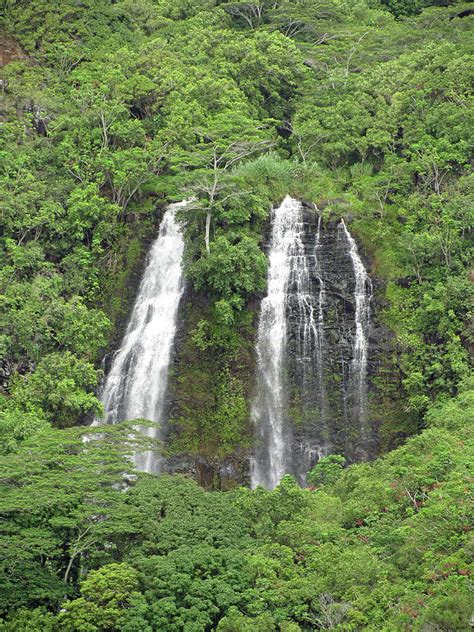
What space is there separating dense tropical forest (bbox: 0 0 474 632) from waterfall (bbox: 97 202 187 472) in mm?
534

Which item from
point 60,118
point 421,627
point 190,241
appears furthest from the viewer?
point 60,118

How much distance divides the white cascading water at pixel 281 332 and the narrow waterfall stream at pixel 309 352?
0.11ft

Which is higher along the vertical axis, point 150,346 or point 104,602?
point 150,346

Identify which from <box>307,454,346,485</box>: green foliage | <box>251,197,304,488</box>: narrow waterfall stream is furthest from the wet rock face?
<box>307,454,346,485</box>: green foliage

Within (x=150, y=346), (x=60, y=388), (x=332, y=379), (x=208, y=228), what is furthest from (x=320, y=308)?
(x=60, y=388)

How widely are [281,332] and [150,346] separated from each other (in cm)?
468

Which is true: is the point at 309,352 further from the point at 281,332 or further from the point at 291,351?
the point at 281,332

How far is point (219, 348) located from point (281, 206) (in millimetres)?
6990

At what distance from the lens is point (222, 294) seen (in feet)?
94.4

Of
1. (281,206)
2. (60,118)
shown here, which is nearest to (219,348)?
(281,206)

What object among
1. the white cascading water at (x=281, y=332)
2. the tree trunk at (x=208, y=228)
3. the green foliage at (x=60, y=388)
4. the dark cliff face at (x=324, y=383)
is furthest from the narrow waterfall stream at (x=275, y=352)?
the green foliage at (x=60, y=388)

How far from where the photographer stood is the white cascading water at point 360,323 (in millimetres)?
27062

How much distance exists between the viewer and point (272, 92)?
39125mm

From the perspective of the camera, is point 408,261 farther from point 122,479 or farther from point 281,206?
point 122,479
